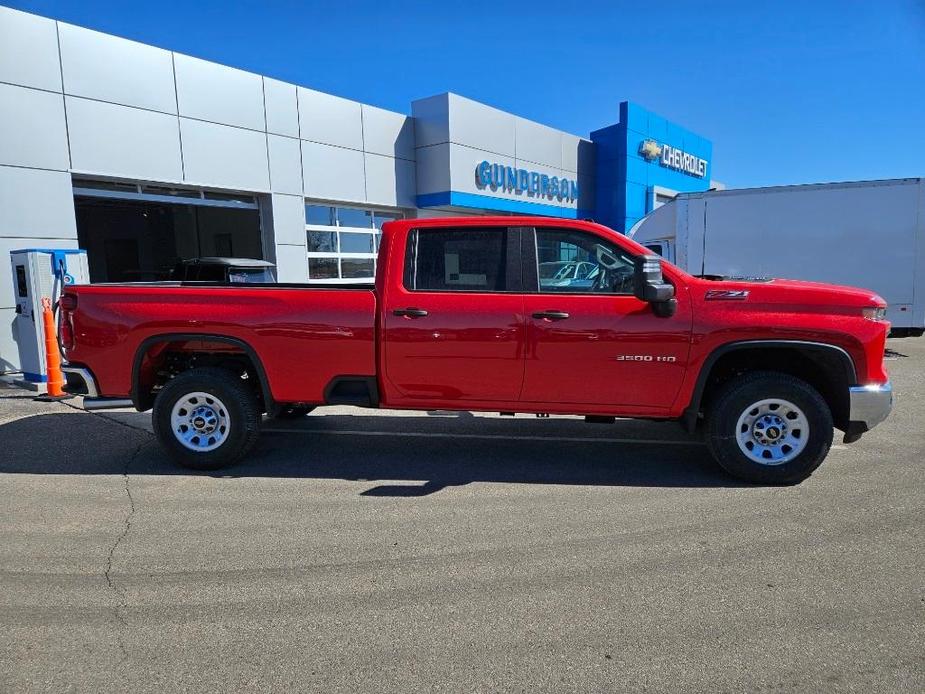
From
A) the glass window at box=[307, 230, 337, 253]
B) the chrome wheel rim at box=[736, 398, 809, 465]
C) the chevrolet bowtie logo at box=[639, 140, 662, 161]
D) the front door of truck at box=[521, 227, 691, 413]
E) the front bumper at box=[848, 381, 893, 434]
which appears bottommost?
the chrome wheel rim at box=[736, 398, 809, 465]

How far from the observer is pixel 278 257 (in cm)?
1394

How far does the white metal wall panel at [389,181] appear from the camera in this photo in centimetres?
1590

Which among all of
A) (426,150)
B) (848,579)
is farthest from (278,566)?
(426,150)

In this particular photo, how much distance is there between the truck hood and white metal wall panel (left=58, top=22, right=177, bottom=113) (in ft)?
35.4

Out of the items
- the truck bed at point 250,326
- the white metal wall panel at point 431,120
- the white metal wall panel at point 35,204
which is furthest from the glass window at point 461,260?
the white metal wall panel at point 431,120

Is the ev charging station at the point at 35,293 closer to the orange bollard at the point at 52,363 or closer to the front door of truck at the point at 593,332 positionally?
the orange bollard at the point at 52,363

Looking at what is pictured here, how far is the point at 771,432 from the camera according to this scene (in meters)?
4.71

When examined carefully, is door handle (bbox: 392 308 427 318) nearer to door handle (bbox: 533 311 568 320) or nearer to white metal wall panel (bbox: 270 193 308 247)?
door handle (bbox: 533 311 568 320)

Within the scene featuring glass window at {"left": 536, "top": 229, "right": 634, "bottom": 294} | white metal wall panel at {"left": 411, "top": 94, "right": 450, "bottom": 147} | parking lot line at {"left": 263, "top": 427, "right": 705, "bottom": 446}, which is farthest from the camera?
white metal wall panel at {"left": 411, "top": 94, "right": 450, "bottom": 147}

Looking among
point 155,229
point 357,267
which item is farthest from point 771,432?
point 155,229

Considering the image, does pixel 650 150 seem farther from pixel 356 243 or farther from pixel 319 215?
pixel 319 215

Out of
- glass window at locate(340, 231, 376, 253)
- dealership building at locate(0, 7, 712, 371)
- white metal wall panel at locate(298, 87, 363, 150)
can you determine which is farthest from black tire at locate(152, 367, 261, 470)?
glass window at locate(340, 231, 376, 253)

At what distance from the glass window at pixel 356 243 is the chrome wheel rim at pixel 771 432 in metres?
12.6

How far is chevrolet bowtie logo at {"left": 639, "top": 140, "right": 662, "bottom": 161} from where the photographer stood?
23.4m
